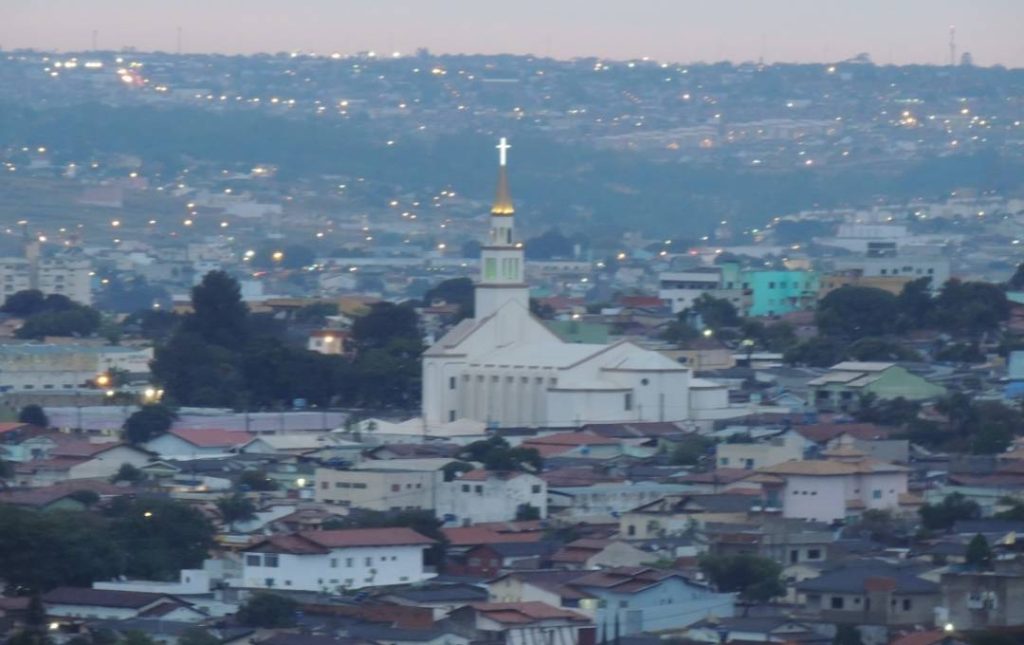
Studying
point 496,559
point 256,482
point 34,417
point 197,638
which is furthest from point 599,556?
point 34,417

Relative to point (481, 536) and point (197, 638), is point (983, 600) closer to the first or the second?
point (197, 638)

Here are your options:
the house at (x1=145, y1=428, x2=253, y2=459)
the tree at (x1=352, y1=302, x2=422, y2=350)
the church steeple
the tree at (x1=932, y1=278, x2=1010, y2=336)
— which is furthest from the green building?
the house at (x1=145, y1=428, x2=253, y2=459)

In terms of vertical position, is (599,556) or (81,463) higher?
(599,556)

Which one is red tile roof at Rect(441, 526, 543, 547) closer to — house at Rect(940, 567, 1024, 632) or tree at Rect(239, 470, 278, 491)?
tree at Rect(239, 470, 278, 491)

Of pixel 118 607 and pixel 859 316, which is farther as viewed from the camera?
pixel 859 316

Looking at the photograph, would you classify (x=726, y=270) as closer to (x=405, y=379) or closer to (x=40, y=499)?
(x=405, y=379)

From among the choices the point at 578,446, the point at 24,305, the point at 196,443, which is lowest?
the point at 24,305

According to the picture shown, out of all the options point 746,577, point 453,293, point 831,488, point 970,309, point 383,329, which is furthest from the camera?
point 453,293
